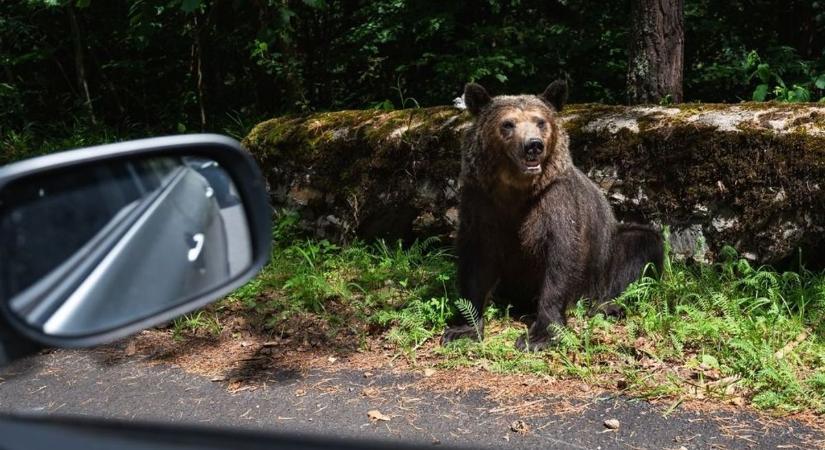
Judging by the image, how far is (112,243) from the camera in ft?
6.23

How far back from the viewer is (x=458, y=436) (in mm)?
4121

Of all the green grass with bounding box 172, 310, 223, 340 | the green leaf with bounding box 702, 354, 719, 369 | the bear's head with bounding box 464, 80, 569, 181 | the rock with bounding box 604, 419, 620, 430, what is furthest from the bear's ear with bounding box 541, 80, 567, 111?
the green grass with bounding box 172, 310, 223, 340

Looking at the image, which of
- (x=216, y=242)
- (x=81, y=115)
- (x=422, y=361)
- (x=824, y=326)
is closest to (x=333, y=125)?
(x=422, y=361)

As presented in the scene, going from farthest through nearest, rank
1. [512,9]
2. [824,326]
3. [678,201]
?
[512,9] < [678,201] < [824,326]

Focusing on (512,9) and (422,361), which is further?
(512,9)

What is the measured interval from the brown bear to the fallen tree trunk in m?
0.69

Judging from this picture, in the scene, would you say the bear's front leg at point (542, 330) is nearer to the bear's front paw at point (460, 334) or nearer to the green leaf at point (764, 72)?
the bear's front paw at point (460, 334)

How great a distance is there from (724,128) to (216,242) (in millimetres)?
→ 4844

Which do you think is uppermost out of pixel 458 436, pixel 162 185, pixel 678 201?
pixel 162 185

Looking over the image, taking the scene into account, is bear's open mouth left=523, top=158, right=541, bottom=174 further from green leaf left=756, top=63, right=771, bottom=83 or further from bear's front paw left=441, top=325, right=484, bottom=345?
green leaf left=756, top=63, right=771, bottom=83

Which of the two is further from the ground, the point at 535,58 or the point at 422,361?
the point at 535,58

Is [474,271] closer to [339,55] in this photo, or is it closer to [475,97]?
[475,97]

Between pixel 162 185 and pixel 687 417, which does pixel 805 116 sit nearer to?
pixel 687 417

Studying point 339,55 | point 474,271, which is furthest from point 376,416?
point 339,55
